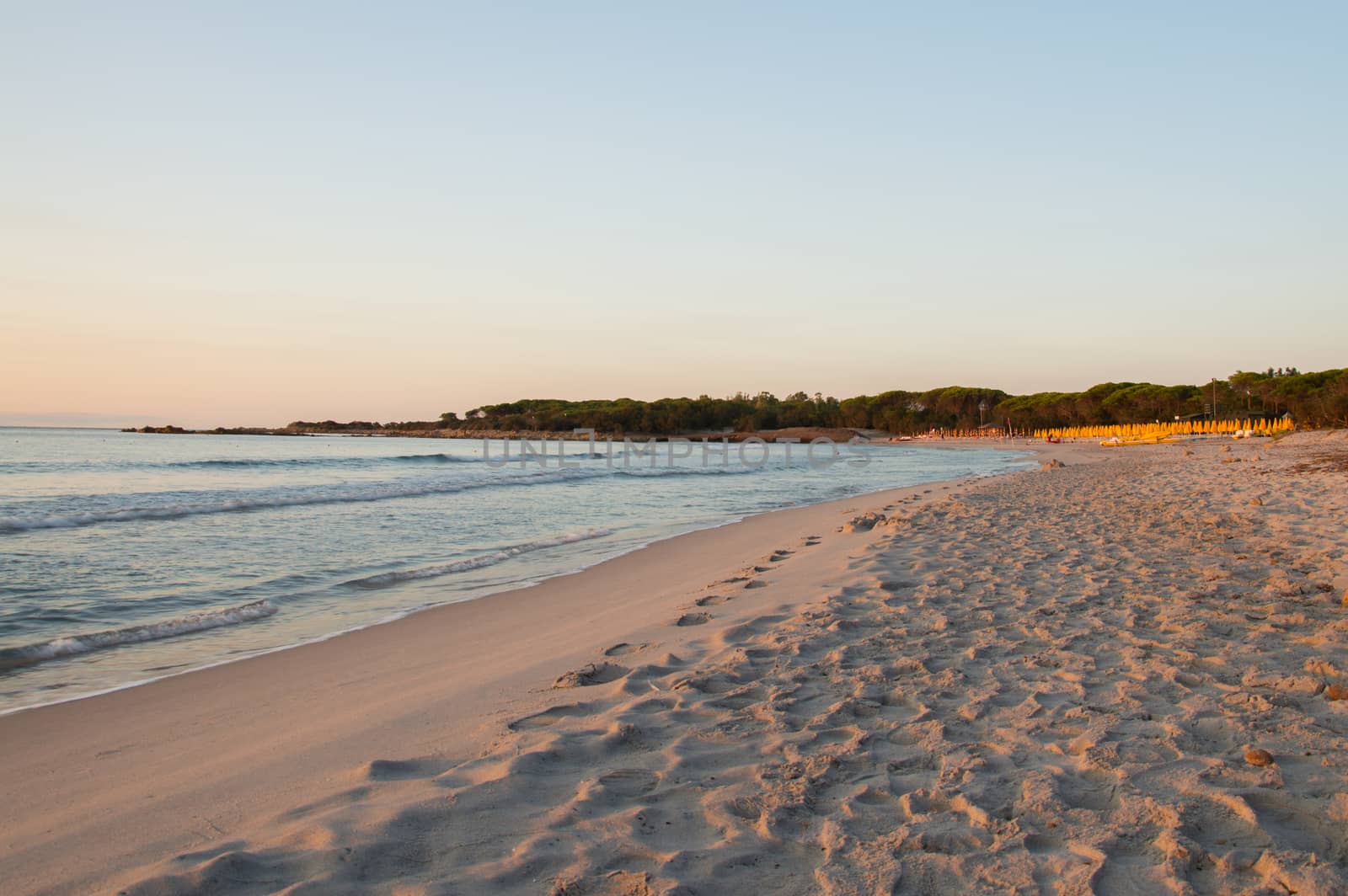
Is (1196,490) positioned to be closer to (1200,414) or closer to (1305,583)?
(1305,583)

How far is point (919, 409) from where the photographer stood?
116 meters

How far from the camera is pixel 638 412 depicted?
112312mm

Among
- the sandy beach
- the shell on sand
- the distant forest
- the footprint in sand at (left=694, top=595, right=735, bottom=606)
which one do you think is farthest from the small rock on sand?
the distant forest

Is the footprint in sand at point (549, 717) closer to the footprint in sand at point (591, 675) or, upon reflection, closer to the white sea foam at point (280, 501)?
the footprint in sand at point (591, 675)

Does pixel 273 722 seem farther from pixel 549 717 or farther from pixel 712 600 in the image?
pixel 712 600

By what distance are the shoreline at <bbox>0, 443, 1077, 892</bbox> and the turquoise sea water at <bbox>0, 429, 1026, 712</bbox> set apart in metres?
0.61

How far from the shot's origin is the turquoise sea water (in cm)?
560

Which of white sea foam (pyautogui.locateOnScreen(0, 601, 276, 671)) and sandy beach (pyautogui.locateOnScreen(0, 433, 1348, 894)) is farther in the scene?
white sea foam (pyautogui.locateOnScreen(0, 601, 276, 671))

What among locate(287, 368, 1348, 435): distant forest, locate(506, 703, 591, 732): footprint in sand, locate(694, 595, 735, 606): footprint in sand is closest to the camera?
locate(506, 703, 591, 732): footprint in sand

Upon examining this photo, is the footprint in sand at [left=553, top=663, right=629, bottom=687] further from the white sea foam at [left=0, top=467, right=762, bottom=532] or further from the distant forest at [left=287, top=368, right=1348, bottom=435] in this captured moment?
the distant forest at [left=287, top=368, right=1348, bottom=435]

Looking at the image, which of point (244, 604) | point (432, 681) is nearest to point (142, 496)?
point (244, 604)

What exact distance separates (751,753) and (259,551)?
28.3 ft

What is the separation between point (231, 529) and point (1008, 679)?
1132 cm

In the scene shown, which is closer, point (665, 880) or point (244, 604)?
point (665, 880)
